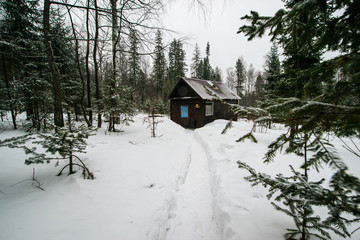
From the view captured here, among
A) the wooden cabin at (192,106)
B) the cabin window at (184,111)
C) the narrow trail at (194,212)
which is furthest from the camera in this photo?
the cabin window at (184,111)

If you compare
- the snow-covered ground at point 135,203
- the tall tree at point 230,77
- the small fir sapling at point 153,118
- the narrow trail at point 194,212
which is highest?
the tall tree at point 230,77

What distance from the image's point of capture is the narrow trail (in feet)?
9.03

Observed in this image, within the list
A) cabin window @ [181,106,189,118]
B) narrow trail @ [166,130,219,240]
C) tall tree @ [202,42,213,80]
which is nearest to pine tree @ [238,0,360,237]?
narrow trail @ [166,130,219,240]

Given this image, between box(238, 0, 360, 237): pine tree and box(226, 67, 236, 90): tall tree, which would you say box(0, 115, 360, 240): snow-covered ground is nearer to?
box(238, 0, 360, 237): pine tree

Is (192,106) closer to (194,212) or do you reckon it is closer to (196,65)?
(194,212)

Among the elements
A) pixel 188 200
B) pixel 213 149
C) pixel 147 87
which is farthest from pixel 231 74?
pixel 188 200

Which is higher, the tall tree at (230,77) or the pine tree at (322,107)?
the tall tree at (230,77)

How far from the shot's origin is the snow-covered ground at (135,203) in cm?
232

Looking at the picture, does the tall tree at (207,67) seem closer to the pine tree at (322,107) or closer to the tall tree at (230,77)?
the tall tree at (230,77)

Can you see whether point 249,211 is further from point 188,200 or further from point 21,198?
point 21,198

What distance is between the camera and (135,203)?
124 inches

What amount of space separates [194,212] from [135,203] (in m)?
1.40

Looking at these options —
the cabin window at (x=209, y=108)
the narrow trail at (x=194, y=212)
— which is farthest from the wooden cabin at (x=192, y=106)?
the narrow trail at (x=194, y=212)

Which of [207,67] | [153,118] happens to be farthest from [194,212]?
[207,67]
